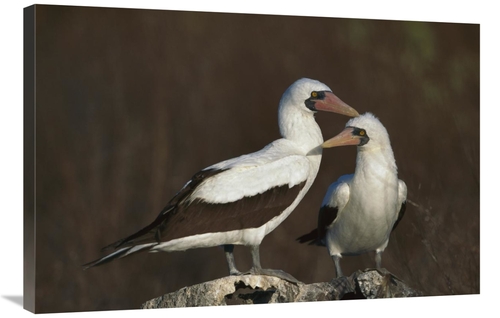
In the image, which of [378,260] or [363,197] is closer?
[363,197]

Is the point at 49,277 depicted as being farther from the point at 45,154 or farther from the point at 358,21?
the point at 358,21

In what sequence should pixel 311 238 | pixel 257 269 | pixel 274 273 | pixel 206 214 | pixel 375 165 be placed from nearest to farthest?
pixel 206 214 < pixel 257 269 < pixel 274 273 < pixel 375 165 < pixel 311 238

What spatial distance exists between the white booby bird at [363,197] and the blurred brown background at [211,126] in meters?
0.26

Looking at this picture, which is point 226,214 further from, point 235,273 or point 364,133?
point 364,133

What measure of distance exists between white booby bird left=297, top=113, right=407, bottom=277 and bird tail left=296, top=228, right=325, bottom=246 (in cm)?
8

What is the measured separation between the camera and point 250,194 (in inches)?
426

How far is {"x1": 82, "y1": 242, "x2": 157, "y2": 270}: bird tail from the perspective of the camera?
34.7 ft

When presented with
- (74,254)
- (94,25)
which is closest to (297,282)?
(74,254)

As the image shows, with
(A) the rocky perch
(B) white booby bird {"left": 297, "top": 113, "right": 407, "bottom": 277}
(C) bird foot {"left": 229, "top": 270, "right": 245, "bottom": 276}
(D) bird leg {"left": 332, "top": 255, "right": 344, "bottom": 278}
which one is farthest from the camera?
(D) bird leg {"left": 332, "top": 255, "right": 344, "bottom": 278}

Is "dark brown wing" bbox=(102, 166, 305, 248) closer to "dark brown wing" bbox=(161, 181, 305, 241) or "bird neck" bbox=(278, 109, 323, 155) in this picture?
"dark brown wing" bbox=(161, 181, 305, 241)

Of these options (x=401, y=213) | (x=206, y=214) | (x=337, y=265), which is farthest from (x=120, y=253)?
(x=401, y=213)

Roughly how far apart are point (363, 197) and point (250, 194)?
127 centimetres

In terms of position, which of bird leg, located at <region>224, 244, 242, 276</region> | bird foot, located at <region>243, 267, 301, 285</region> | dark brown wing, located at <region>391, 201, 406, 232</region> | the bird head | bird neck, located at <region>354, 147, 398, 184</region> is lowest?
bird foot, located at <region>243, 267, 301, 285</region>

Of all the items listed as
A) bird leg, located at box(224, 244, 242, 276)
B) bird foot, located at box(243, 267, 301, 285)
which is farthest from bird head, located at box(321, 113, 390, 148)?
bird leg, located at box(224, 244, 242, 276)
